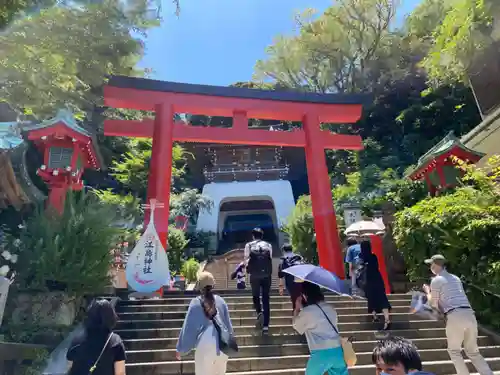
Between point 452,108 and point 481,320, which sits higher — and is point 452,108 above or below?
above

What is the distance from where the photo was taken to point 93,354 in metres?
2.66

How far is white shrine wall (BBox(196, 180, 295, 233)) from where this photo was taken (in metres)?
21.7

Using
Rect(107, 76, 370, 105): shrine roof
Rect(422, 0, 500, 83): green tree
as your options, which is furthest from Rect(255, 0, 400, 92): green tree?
Rect(107, 76, 370, 105): shrine roof

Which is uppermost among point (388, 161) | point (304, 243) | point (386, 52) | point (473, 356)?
point (386, 52)

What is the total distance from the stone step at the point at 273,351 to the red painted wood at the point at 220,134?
538 centimetres

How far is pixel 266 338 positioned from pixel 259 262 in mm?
1041

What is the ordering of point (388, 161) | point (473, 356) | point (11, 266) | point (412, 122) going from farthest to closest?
point (412, 122), point (388, 161), point (11, 266), point (473, 356)

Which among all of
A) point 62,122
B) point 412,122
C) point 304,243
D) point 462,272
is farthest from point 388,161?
point 62,122

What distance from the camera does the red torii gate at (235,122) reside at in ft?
29.4

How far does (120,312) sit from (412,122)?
64.6 ft

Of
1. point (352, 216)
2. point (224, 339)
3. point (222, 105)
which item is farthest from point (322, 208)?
point (224, 339)

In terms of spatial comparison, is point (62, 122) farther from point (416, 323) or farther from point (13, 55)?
point (416, 323)

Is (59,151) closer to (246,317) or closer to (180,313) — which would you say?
(180,313)

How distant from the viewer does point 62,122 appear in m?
7.37
